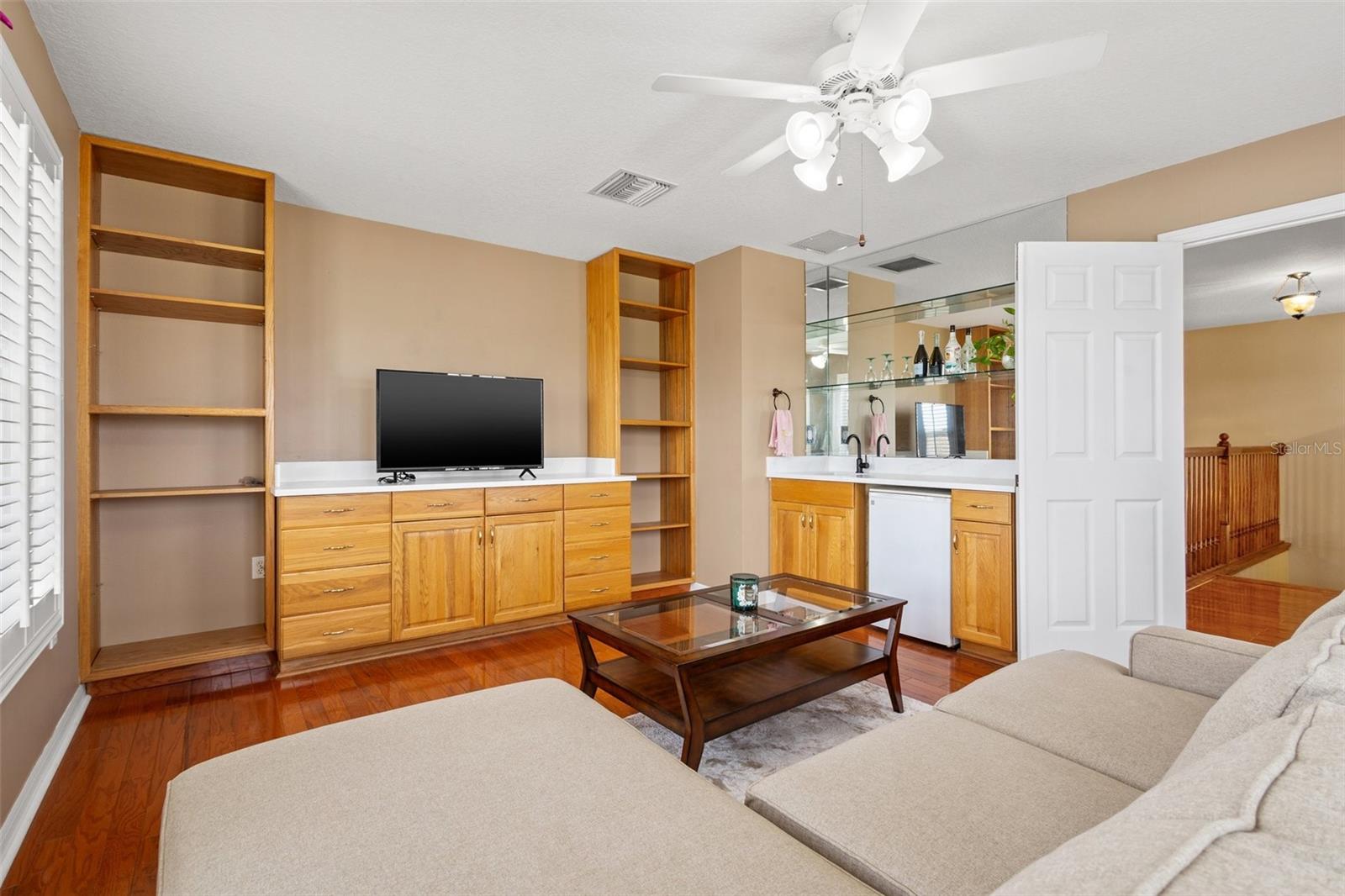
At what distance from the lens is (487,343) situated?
4418mm

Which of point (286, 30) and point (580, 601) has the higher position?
point (286, 30)

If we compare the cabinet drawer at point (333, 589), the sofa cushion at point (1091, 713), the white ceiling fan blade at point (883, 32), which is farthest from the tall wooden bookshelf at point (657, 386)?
the sofa cushion at point (1091, 713)

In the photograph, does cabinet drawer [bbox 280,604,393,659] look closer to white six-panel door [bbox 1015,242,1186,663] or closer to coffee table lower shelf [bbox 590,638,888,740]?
coffee table lower shelf [bbox 590,638,888,740]

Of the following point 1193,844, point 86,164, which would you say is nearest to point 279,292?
point 86,164

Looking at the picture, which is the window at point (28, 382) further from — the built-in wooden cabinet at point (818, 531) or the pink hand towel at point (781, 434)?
the pink hand towel at point (781, 434)

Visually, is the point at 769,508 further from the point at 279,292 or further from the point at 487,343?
the point at 279,292

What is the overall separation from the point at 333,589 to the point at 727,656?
89.3 inches

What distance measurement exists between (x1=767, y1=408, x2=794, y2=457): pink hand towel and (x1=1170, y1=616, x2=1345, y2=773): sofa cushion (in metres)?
3.56

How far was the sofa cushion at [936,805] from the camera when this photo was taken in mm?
991

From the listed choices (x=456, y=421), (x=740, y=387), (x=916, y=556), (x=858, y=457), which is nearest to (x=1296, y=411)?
(x=858, y=457)

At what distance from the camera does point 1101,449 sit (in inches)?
125

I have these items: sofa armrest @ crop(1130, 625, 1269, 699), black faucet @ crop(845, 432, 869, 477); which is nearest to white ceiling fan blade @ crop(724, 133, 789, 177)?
sofa armrest @ crop(1130, 625, 1269, 699)

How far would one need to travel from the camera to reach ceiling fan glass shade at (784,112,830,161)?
197 cm

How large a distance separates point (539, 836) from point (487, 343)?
3.81 m
